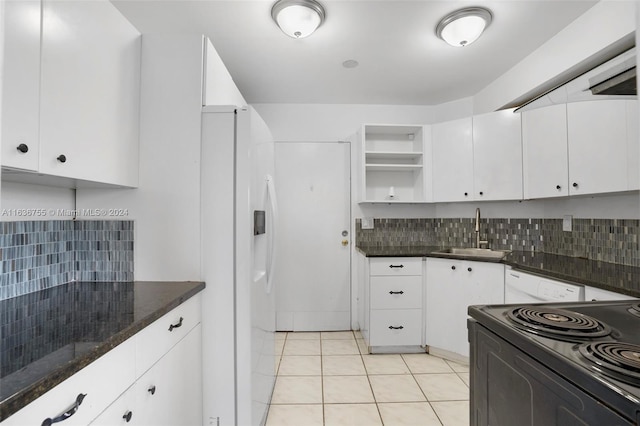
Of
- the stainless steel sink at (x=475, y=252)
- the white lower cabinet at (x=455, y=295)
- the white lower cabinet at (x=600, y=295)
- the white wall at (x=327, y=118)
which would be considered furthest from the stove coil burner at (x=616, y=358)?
the white wall at (x=327, y=118)

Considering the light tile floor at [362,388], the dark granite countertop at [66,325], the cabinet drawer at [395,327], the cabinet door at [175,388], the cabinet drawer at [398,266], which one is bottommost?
the light tile floor at [362,388]

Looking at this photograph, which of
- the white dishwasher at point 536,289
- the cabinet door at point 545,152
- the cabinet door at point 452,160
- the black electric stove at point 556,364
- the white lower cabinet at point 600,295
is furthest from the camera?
the cabinet door at point 452,160

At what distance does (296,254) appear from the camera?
10.9ft

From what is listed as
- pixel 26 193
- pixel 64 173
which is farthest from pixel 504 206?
pixel 26 193

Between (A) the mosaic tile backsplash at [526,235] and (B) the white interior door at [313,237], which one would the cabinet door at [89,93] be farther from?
(A) the mosaic tile backsplash at [526,235]

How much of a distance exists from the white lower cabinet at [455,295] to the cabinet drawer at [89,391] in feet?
7.53

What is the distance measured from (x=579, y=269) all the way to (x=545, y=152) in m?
0.91

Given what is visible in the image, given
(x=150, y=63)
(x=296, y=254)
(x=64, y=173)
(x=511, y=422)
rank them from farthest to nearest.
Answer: (x=296, y=254), (x=150, y=63), (x=64, y=173), (x=511, y=422)

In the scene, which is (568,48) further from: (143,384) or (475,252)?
(143,384)

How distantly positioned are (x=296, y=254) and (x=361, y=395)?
157 cm

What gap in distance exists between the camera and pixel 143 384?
1.04 meters

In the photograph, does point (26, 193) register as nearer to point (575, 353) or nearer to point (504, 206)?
point (575, 353)

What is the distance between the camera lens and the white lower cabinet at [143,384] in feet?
2.34

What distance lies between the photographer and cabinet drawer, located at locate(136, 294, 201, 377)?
1.04 m
